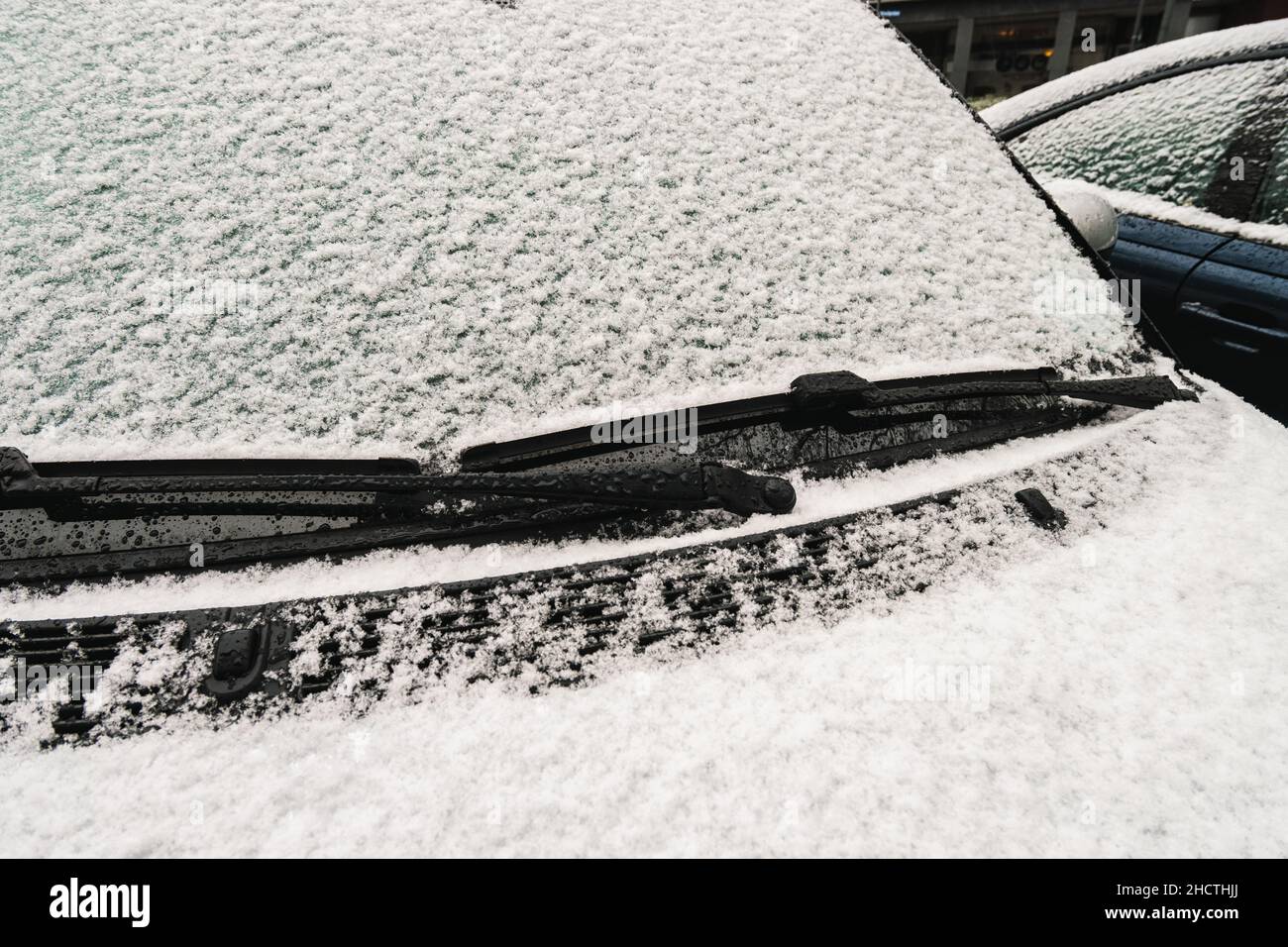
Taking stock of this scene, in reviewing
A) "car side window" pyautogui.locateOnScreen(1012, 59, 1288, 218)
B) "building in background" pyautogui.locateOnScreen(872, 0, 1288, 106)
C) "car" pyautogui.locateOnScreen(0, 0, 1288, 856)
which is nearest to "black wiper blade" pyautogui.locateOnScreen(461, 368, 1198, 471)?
"car" pyautogui.locateOnScreen(0, 0, 1288, 856)

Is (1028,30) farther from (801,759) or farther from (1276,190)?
(801,759)

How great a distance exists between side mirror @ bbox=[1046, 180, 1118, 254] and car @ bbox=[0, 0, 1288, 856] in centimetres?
26

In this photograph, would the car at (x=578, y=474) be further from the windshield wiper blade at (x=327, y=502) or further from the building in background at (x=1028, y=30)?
the building in background at (x=1028, y=30)

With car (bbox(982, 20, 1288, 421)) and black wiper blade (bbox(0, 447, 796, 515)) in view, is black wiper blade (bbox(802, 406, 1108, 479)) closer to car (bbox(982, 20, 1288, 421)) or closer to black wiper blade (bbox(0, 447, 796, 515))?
black wiper blade (bbox(0, 447, 796, 515))

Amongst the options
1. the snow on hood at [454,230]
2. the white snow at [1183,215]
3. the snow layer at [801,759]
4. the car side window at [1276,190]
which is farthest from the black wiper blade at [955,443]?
the car side window at [1276,190]

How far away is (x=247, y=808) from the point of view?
79cm

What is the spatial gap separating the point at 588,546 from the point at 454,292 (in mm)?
→ 492

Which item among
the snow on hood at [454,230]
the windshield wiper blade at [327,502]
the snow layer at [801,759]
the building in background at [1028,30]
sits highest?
the building in background at [1028,30]

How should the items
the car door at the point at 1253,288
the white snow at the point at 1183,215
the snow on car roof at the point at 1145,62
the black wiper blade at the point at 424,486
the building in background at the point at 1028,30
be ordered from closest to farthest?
the black wiper blade at the point at 424,486, the car door at the point at 1253,288, the white snow at the point at 1183,215, the snow on car roof at the point at 1145,62, the building in background at the point at 1028,30

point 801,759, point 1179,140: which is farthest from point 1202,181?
point 801,759

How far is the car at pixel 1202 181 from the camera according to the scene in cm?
226

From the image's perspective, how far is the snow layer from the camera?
77cm
